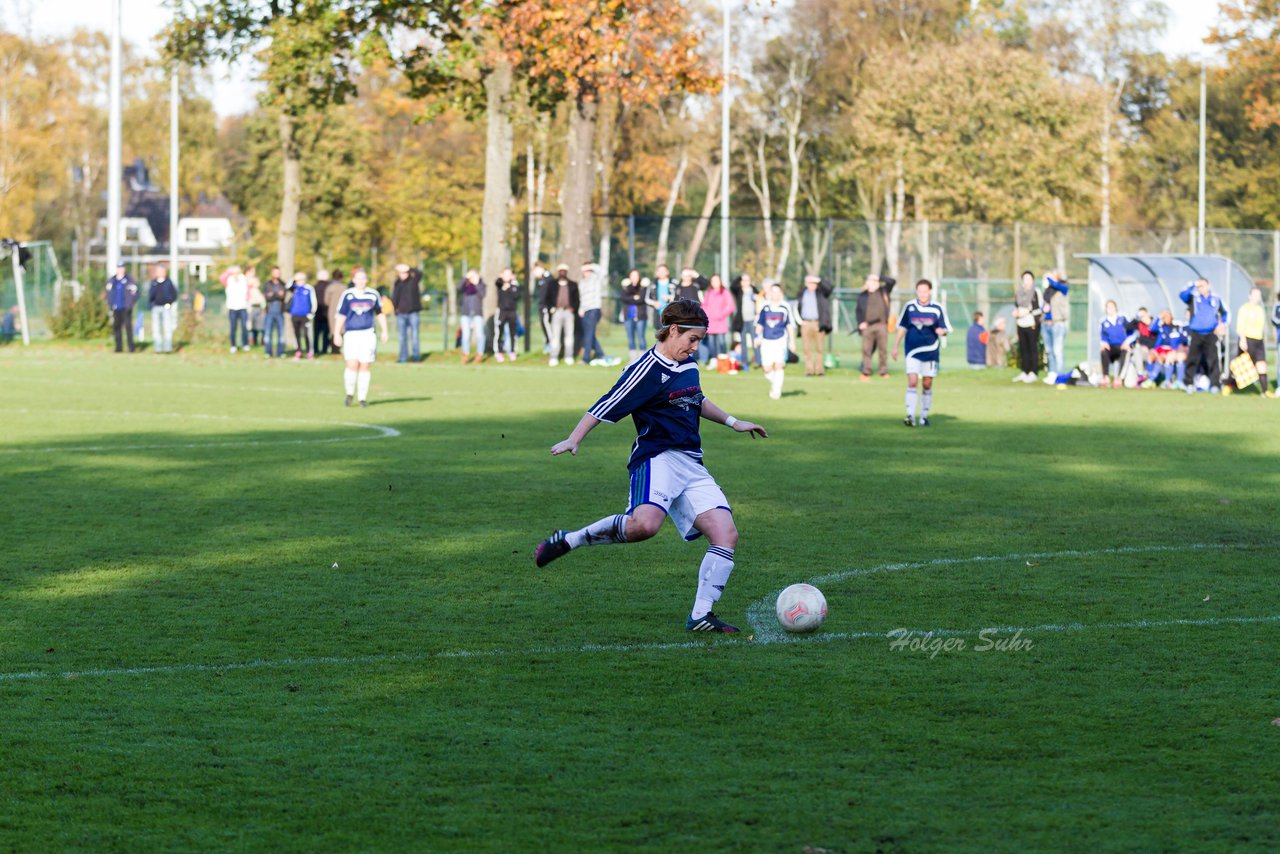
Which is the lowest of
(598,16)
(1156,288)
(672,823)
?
(672,823)

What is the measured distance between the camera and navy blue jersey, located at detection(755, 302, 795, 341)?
86.9 ft

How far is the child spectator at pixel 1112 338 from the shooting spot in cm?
3134

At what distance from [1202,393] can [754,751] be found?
24762 mm

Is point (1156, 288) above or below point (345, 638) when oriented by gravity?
above

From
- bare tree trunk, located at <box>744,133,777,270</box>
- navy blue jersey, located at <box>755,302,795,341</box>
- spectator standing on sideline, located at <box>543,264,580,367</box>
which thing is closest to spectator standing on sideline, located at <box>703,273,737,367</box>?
spectator standing on sideline, located at <box>543,264,580,367</box>

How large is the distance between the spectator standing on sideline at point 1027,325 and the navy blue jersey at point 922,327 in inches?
406

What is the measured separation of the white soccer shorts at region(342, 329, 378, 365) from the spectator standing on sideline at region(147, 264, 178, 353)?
16402mm

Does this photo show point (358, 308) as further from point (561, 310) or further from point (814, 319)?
point (561, 310)

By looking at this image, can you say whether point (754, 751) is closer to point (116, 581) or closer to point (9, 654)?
point (9, 654)

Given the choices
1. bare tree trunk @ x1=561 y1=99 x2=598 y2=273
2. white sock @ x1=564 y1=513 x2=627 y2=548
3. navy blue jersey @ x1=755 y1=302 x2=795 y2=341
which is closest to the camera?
white sock @ x1=564 y1=513 x2=627 y2=548

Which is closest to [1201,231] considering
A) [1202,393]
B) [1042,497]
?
[1202,393]

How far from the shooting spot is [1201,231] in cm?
4250

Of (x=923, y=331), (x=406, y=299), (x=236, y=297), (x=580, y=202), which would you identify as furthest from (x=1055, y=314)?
(x=236, y=297)

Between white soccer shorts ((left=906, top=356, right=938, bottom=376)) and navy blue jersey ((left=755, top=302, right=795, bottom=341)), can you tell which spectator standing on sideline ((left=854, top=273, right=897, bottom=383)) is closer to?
navy blue jersey ((left=755, top=302, right=795, bottom=341))
